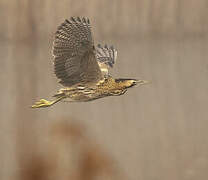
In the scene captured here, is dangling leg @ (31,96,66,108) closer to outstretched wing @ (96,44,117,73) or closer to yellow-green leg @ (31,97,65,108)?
yellow-green leg @ (31,97,65,108)

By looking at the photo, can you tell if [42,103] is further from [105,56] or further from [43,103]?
[105,56]

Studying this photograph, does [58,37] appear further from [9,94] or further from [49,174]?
[49,174]

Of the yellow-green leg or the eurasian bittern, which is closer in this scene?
the eurasian bittern

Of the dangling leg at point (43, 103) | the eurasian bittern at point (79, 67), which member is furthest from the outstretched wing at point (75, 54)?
the dangling leg at point (43, 103)

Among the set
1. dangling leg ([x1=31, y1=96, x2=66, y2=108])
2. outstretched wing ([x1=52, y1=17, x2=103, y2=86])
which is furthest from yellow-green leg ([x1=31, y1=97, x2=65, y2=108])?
outstretched wing ([x1=52, y1=17, x2=103, y2=86])

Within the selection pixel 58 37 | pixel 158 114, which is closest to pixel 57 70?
pixel 58 37

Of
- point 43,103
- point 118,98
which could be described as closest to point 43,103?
point 43,103
